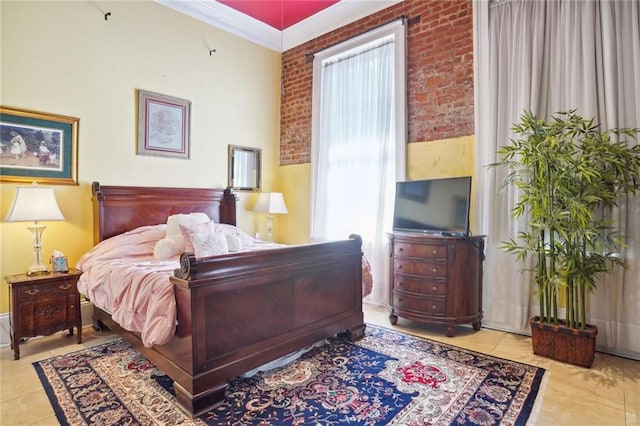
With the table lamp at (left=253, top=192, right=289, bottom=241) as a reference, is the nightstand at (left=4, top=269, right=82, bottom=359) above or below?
below

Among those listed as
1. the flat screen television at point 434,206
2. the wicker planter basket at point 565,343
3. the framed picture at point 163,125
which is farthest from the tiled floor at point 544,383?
the framed picture at point 163,125

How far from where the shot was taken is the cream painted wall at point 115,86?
10.1 feet

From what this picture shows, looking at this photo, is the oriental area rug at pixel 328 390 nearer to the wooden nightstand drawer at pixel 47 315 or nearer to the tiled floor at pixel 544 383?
the tiled floor at pixel 544 383

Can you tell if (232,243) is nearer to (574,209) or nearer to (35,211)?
(35,211)

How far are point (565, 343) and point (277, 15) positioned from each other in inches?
184

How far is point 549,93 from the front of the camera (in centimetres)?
311

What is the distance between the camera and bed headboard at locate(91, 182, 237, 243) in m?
3.46

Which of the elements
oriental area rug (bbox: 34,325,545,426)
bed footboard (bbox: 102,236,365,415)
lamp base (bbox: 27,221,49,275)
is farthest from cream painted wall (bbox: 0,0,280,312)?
bed footboard (bbox: 102,236,365,415)

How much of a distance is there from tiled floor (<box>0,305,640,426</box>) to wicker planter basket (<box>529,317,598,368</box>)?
62mm

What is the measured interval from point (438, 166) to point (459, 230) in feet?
2.75

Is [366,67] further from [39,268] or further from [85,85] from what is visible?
[39,268]

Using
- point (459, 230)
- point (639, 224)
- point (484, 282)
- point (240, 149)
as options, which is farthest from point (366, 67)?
point (639, 224)

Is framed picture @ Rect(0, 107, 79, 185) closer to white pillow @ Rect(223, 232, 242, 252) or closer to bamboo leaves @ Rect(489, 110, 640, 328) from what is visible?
white pillow @ Rect(223, 232, 242, 252)

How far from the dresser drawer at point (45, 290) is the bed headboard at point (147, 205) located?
599 mm
